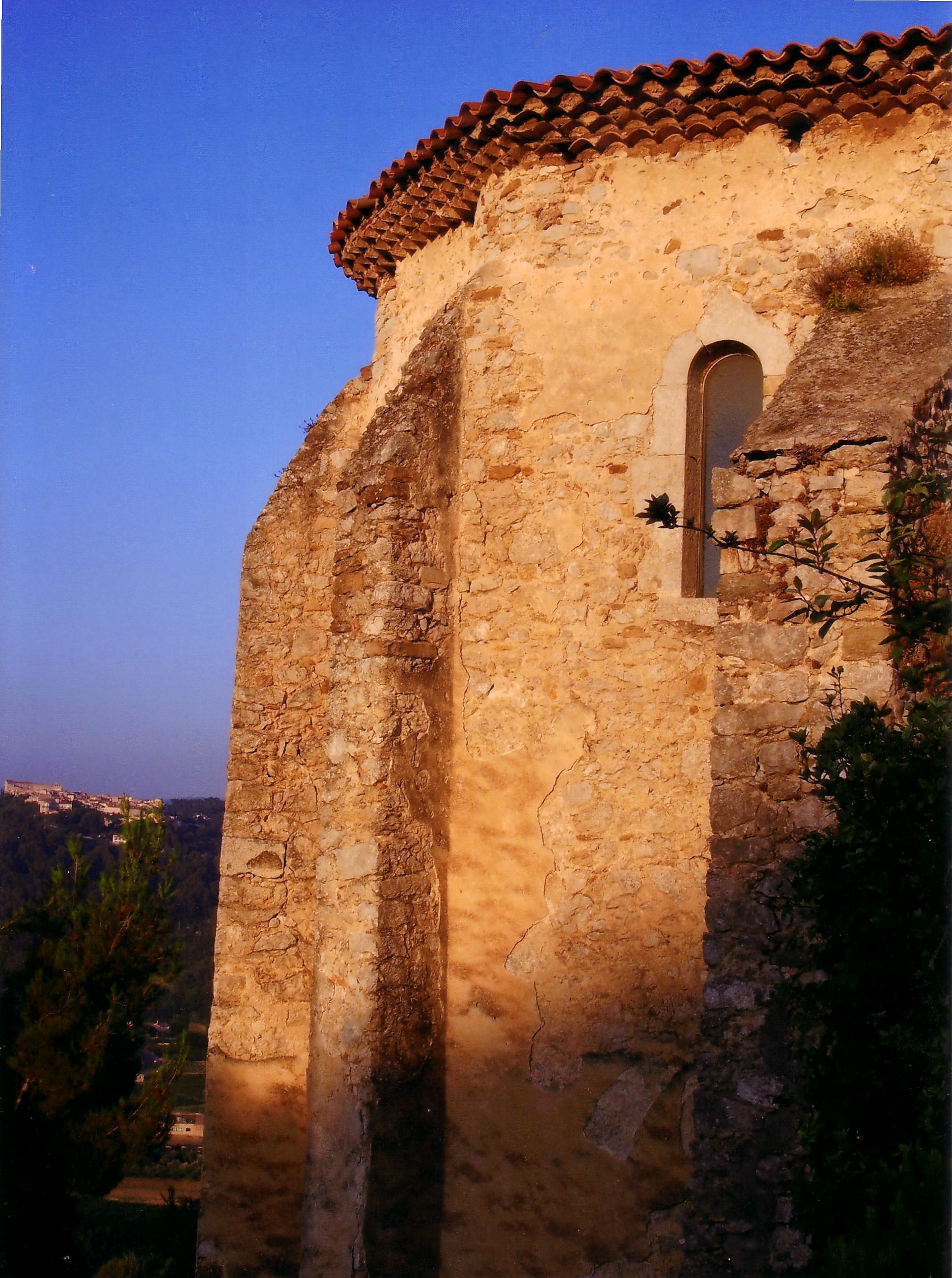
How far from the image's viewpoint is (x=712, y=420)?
265 inches

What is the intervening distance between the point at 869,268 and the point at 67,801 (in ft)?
36.9

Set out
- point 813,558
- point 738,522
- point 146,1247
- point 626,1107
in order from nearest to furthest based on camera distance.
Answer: point 813,558 < point 738,522 < point 626,1107 < point 146,1247

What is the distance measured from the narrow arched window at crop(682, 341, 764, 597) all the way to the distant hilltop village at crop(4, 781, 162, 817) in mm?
7555

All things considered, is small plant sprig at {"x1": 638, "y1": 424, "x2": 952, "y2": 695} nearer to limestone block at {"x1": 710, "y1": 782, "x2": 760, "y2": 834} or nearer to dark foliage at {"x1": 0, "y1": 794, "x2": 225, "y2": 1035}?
limestone block at {"x1": 710, "y1": 782, "x2": 760, "y2": 834}

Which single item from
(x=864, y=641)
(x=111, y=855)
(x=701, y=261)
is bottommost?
(x=111, y=855)

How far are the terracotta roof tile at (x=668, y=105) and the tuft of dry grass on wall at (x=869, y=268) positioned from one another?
72 centimetres

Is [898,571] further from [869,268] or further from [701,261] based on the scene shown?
[701,261]

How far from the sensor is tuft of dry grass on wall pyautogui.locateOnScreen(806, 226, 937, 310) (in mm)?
6211

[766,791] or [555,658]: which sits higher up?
[555,658]

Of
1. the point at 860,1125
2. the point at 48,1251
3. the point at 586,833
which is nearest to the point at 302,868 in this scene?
the point at 586,833

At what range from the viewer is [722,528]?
502 centimetres

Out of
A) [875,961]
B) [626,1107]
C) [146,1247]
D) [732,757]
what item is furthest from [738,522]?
[146,1247]

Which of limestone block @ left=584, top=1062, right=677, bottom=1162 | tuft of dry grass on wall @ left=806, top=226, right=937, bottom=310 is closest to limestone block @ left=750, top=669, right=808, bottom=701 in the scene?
limestone block @ left=584, top=1062, right=677, bottom=1162

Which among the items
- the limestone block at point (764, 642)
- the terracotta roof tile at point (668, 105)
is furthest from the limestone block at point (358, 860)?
the terracotta roof tile at point (668, 105)
